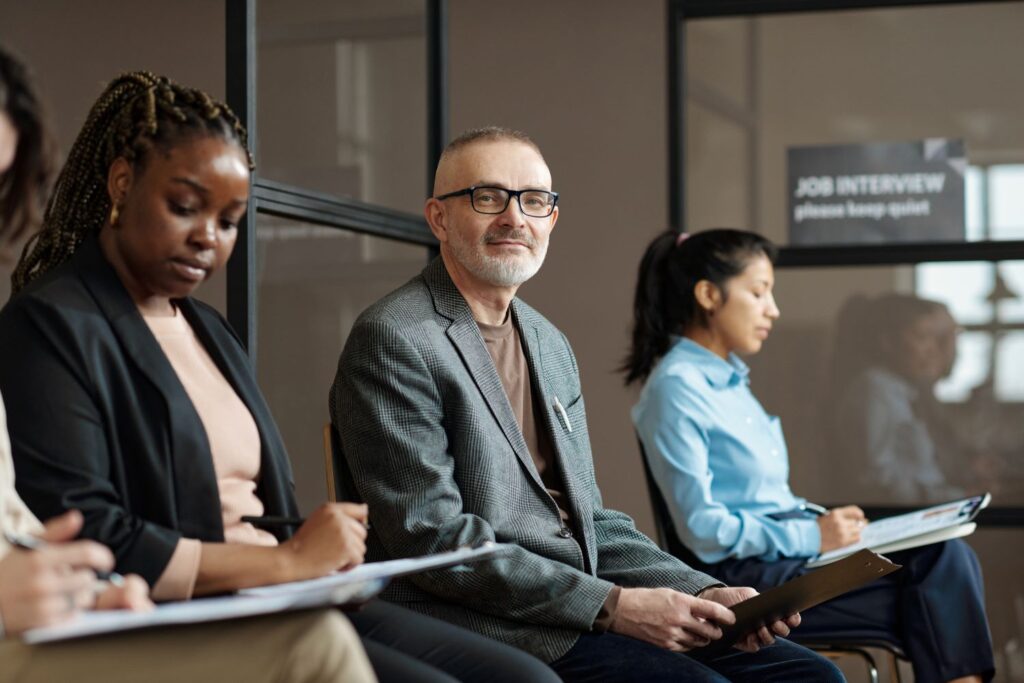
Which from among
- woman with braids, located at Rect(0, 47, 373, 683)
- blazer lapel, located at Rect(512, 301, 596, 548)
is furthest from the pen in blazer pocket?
woman with braids, located at Rect(0, 47, 373, 683)

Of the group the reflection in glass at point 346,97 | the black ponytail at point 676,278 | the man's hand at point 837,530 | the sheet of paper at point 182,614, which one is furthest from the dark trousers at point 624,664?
the reflection in glass at point 346,97

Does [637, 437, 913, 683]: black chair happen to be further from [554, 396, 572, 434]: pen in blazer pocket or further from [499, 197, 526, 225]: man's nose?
[499, 197, 526, 225]: man's nose

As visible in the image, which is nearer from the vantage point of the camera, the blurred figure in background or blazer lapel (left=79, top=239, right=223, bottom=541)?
blazer lapel (left=79, top=239, right=223, bottom=541)

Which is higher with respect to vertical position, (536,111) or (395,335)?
(536,111)

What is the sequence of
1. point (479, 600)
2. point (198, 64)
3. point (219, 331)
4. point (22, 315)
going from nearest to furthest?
point (22, 315) → point (219, 331) → point (479, 600) → point (198, 64)

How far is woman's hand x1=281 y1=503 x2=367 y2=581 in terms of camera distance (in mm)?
1589

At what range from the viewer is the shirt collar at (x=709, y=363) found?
11.0ft

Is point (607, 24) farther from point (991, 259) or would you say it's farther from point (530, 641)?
point (530, 641)

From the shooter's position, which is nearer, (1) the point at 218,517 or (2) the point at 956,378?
(1) the point at 218,517

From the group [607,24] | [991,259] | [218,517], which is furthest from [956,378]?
[218,517]

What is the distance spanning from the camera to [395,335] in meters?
2.31

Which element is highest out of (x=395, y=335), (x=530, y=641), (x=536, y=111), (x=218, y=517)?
(x=536, y=111)

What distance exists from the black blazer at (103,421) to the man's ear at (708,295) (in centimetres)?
193

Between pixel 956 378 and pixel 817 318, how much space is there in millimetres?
511
